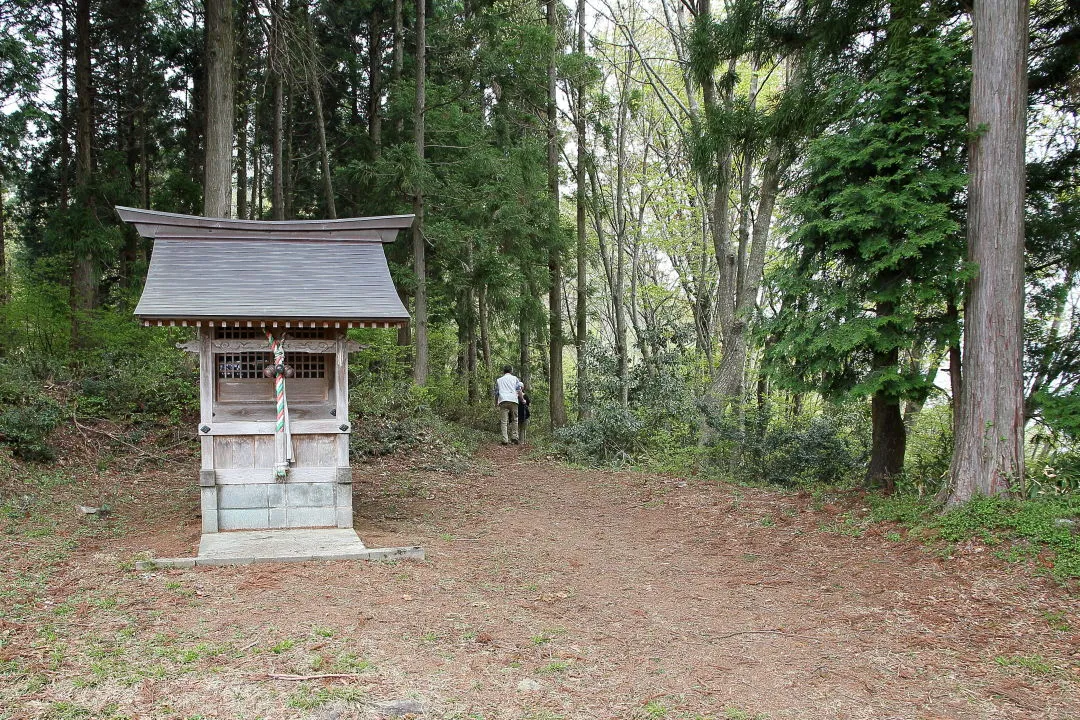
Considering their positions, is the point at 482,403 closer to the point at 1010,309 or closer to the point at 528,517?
the point at 528,517

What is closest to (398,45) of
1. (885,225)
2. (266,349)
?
(266,349)

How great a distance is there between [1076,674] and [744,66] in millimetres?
18058

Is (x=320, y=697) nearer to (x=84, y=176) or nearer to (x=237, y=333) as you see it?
(x=237, y=333)

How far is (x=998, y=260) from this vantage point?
7.10 m

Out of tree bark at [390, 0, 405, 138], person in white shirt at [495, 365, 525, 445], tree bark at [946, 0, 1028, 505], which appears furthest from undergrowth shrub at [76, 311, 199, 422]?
tree bark at [946, 0, 1028, 505]

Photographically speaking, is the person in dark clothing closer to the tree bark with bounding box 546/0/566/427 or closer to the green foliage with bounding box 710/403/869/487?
the tree bark with bounding box 546/0/566/427

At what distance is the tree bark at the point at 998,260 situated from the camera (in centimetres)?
707

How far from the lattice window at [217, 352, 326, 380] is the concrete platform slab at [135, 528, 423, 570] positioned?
6.25 feet

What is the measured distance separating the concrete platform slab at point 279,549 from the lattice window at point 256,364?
191 cm

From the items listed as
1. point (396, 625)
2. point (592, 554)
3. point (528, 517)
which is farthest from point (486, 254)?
point (396, 625)

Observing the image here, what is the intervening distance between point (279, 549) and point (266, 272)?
3366 mm

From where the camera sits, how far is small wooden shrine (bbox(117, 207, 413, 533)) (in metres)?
7.80

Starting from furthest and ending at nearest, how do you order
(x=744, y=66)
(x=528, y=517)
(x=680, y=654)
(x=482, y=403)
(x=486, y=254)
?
(x=482, y=403), (x=744, y=66), (x=486, y=254), (x=528, y=517), (x=680, y=654)

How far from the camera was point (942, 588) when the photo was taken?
604 centimetres
